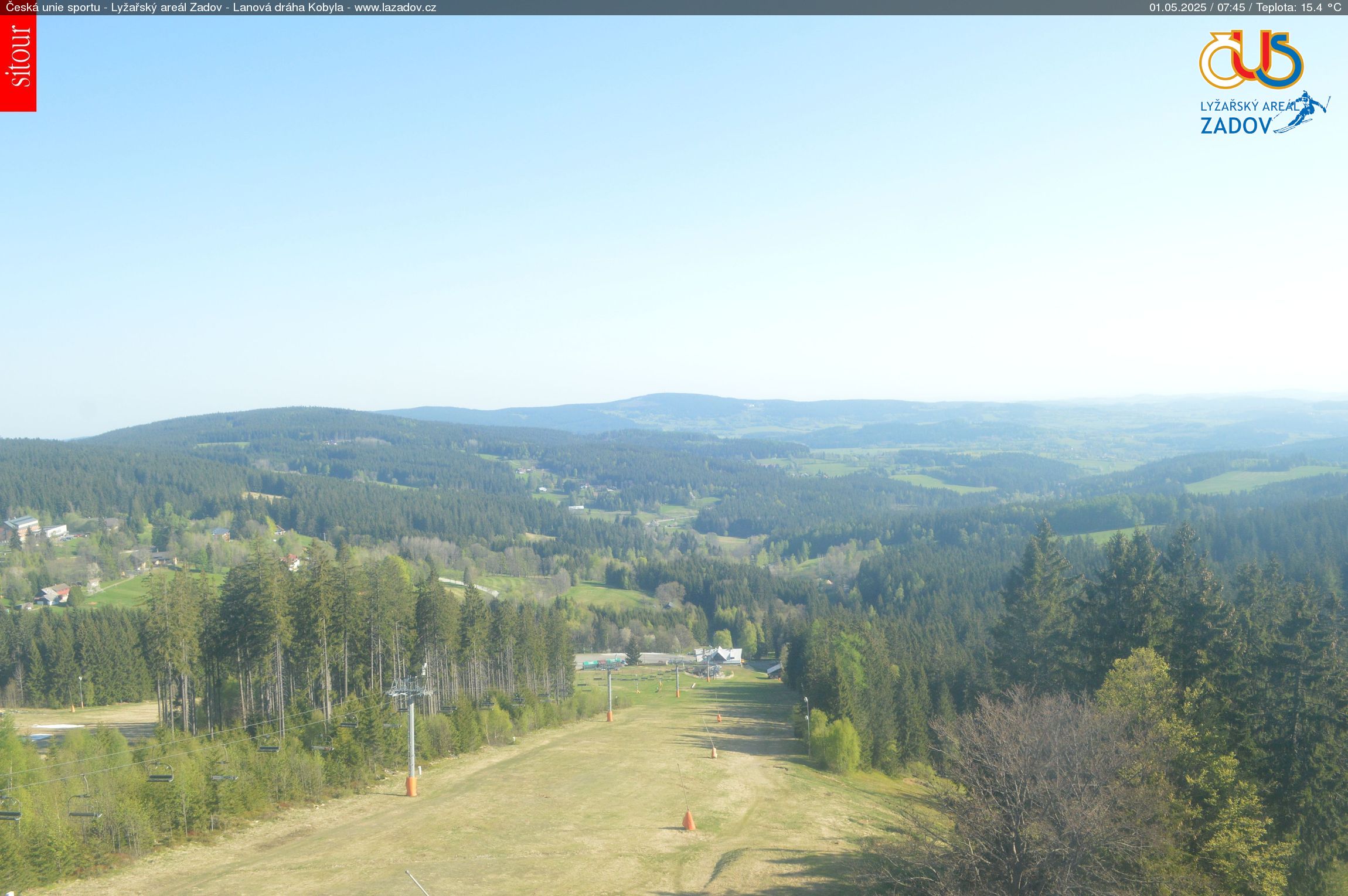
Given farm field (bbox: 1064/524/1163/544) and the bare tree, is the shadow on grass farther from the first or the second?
farm field (bbox: 1064/524/1163/544)

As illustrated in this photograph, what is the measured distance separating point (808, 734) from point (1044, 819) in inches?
1720

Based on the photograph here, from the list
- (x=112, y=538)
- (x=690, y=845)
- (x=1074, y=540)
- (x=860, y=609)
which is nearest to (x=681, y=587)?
(x=860, y=609)

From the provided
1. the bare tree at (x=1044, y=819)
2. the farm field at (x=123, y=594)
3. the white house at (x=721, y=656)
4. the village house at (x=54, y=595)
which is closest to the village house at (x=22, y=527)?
the farm field at (x=123, y=594)

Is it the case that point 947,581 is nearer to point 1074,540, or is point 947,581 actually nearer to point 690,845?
point 1074,540

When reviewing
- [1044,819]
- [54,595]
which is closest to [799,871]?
[1044,819]

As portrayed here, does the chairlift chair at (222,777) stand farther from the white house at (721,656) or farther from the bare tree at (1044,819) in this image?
the white house at (721,656)

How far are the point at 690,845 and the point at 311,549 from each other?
31.8m

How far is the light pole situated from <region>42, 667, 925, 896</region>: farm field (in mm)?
792

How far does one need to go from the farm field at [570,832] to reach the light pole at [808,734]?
79cm

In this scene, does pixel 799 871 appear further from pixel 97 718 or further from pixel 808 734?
pixel 97 718

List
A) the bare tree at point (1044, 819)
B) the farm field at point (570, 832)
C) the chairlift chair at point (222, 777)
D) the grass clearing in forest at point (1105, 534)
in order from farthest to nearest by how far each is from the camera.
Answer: the grass clearing in forest at point (1105, 534) < the chairlift chair at point (222, 777) < the farm field at point (570, 832) < the bare tree at point (1044, 819)

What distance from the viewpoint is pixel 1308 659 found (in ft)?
113

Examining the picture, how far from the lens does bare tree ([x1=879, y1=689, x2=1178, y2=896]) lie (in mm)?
23828

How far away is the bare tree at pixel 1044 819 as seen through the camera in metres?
23.8
